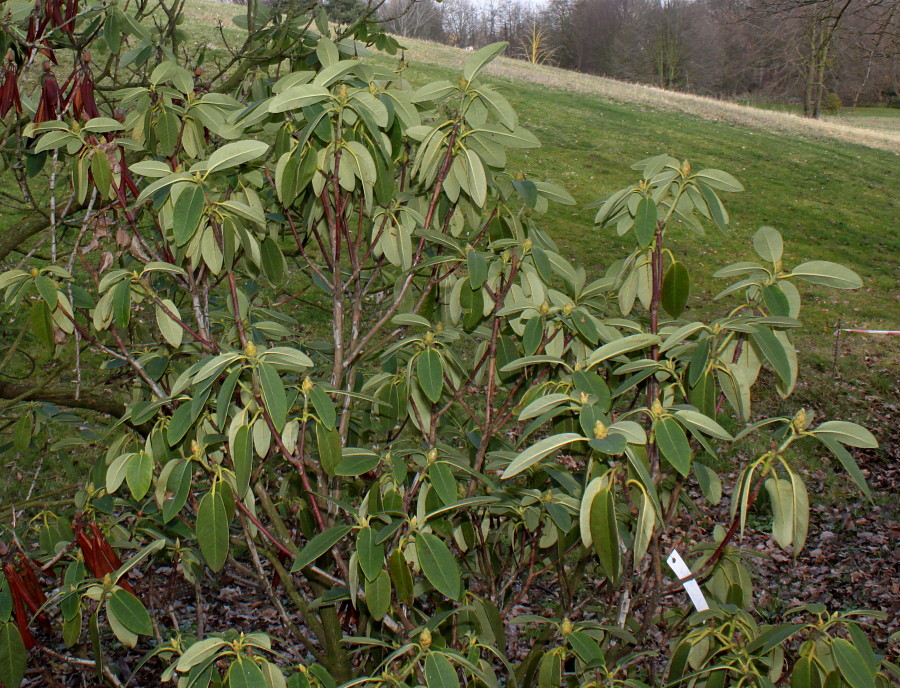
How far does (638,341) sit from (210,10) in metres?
22.7

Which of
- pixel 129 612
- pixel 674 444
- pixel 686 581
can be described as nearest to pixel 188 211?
pixel 129 612

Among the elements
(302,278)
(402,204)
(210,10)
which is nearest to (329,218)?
(402,204)

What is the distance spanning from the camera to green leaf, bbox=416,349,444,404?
1561 mm

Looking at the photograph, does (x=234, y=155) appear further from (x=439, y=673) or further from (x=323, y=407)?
(x=439, y=673)

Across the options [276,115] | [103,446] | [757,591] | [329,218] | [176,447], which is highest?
[276,115]

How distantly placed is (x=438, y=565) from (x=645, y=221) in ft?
2.59

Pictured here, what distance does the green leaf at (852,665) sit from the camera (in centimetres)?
117

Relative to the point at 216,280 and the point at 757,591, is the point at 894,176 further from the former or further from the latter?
the point at 216,280

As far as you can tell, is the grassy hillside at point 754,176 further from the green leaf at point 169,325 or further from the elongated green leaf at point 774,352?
the green leaf at point 169,325

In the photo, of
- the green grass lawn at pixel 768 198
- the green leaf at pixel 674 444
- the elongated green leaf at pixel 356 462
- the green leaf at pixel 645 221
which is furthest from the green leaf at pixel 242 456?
the green grass lawn at pixel 768 198

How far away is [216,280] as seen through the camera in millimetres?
2057

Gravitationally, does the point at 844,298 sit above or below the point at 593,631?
below

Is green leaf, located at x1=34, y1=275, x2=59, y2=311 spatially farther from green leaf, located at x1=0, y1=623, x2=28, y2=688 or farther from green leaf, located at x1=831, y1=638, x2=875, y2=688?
green leaf, located at x1=831, y1=638, x2=875, y2=688

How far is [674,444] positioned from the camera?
1.20 metres
